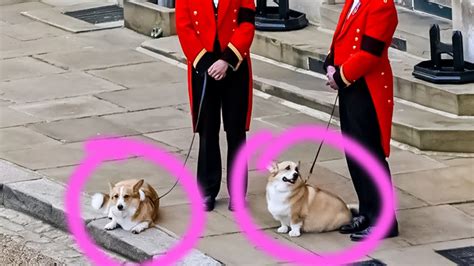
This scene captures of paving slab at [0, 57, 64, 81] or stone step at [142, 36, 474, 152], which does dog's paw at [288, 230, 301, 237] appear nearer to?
stone step at [142, 36, 474, 152]

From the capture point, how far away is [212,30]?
8.77 m

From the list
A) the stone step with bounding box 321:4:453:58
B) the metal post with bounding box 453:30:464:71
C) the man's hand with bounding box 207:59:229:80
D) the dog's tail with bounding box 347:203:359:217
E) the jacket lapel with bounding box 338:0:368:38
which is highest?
the jacket lapel with bounding box 338:0:368:38

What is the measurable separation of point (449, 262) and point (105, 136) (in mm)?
4014

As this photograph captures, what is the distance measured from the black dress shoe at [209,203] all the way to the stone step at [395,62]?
2.67m

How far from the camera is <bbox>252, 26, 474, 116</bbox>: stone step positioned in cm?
1077

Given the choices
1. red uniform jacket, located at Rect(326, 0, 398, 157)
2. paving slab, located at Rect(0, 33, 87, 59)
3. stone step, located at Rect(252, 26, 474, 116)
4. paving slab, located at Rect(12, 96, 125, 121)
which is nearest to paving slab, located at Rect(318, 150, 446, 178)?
stone step, located at Rect(252, 26, 474, 116)

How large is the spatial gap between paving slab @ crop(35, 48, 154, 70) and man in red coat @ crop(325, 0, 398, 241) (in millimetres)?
5664

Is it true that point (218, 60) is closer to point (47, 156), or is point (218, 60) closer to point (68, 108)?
point (47, 156)

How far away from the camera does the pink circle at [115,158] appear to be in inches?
334

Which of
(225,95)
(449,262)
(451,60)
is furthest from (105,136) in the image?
(449,262)

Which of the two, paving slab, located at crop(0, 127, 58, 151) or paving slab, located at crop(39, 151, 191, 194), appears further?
paving slab, located at crop(0, 127, 58, 151)

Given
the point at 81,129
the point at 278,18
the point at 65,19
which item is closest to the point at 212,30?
the point at 81,129

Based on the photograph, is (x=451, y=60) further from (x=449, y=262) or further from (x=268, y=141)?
(x=449, y=262)

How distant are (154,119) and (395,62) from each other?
7.70 feet
